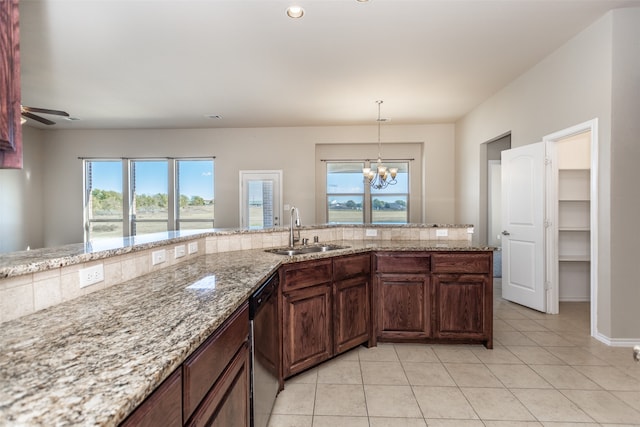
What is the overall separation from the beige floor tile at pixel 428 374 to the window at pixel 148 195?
525 centimetres

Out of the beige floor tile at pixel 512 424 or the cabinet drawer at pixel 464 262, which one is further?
the cabinet drawer at pixel 464 262

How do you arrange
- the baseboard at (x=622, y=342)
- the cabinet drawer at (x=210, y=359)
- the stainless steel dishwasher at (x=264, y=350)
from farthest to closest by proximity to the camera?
1. the baseboard at (x=622, y=342)
2. the stainless steel dishwasher at (x=264, y=350)
3. the cabinet drawer at (x=210, y=359)

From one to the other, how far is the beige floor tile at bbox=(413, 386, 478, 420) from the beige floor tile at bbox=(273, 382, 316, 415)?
700 millimetres

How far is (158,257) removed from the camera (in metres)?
1.78

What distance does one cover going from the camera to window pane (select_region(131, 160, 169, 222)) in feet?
21.2

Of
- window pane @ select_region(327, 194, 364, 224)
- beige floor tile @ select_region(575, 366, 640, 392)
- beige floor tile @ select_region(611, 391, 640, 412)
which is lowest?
beige floor tile @ select_region(611, 391, 640, 412)

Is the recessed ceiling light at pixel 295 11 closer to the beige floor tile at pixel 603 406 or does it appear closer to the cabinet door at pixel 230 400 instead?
the cabinet door at pixel 230 400

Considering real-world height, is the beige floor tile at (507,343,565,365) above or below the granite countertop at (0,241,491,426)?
below

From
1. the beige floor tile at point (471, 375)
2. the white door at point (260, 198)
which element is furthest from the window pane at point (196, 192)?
the beige floor tile at point (471, 375)

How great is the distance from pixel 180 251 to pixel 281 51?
2.39m

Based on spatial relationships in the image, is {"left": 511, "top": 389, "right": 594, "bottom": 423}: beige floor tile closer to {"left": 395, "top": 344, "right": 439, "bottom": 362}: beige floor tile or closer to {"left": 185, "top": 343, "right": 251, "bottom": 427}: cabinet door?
{"left": 395, "top": 344, "right": 439, "bottom": 362}: beige floor tile

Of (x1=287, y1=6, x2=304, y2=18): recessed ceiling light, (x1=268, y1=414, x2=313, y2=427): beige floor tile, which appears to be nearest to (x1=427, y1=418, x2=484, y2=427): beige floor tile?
(x1=268, y1=414, x2=313, y2=427): beige floor tile

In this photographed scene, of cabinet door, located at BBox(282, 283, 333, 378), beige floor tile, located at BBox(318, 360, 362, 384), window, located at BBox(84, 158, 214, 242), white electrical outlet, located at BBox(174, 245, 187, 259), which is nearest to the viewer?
white electrical outlet, located at BBox(174, 245, 187, 259)

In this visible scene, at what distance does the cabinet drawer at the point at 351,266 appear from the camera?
240cm
